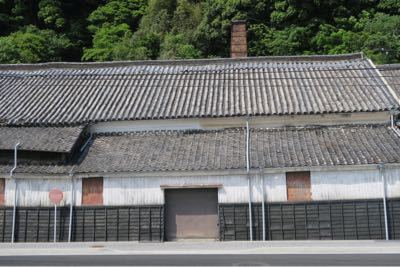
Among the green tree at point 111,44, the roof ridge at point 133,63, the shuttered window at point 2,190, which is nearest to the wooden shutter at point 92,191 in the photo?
the shuttered window at point 2,190

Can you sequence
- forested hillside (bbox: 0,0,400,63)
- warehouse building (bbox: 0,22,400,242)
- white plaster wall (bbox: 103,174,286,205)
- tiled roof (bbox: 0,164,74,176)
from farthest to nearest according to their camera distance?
1. forested hillside (bbox: 0,0,400,63)
2. tiled roof (bbox: 0,164,74,176)
3. white plaster wall (bbox: 103,174,286,205)
4. warehouse building (bbox: 0,22,400,242)

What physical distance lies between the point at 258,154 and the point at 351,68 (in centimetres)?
993

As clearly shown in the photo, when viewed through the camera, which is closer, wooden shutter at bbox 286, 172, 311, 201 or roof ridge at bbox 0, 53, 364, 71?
wooden shutter at bbox 286, 172, 311, 201

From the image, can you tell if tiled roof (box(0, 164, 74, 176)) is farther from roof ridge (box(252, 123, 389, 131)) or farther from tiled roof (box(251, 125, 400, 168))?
roof ridge (box(252, 123, 389, 131))

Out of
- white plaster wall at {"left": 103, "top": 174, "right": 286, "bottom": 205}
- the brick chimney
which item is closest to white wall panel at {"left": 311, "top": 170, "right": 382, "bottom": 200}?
white plaster wall at {"left": 103, "top": 174, "right": 286, "bottom": 205}

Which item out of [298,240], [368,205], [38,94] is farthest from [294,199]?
[38,94]

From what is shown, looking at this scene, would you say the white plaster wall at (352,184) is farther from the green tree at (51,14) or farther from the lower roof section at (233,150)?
the green tree at (51,14)

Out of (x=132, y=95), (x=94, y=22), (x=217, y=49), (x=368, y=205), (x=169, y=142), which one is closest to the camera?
(x=368, y=205)

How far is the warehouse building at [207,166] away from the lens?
1873cm

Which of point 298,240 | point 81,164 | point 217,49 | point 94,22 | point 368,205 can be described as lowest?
point 298,240

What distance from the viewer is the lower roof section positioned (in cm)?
1903

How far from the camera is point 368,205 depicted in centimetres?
1859

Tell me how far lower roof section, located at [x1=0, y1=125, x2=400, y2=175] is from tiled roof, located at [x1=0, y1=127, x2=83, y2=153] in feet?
2.63

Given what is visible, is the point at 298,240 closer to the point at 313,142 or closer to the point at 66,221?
the point at 313,142
